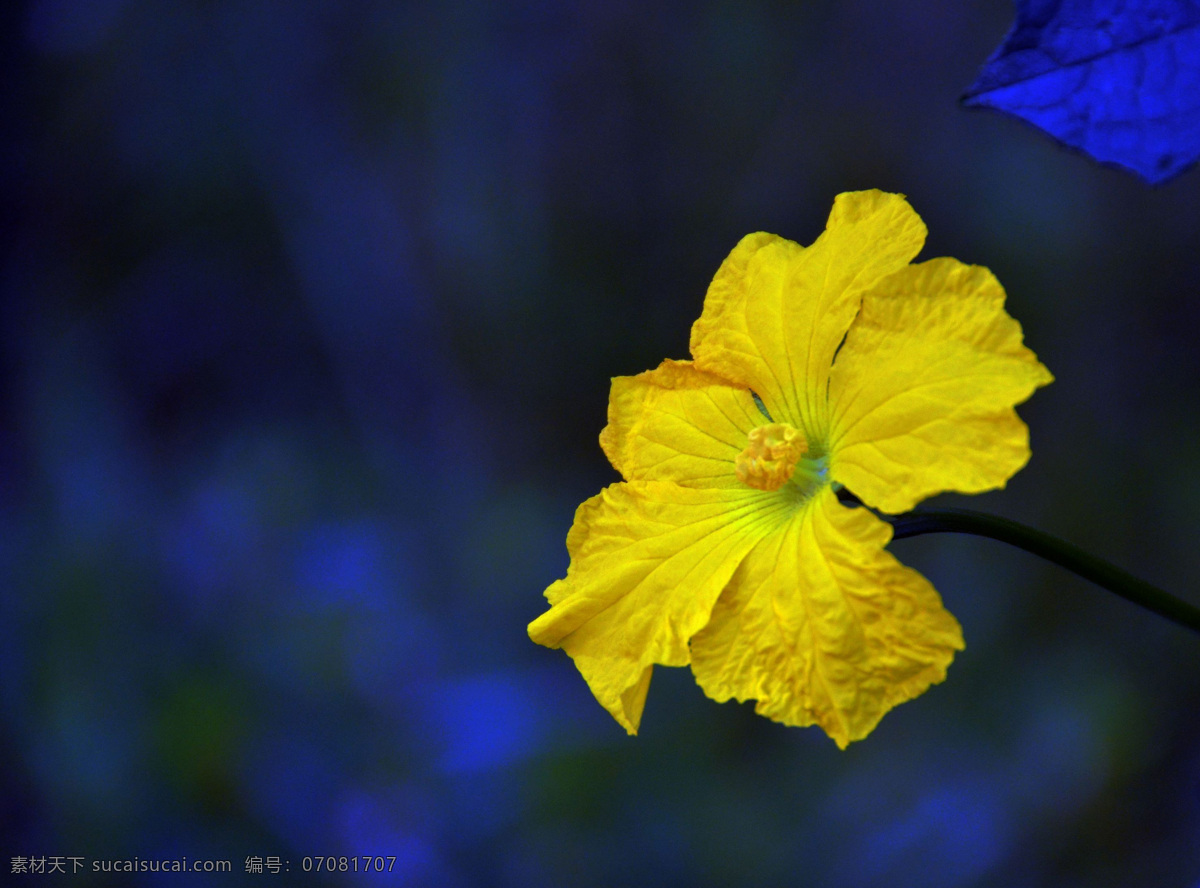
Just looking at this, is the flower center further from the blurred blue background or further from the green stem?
the blurred blue background

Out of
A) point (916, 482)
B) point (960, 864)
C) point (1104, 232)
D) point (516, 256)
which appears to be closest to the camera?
point (916, 482)

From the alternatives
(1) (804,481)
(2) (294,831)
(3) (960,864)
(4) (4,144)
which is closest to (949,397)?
(1) (804,481)

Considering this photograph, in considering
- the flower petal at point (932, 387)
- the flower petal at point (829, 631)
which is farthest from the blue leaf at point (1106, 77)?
the flower petal at point (829, 631)

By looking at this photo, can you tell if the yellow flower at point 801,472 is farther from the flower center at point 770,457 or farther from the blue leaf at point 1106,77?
the blue leaf at point 1106,77

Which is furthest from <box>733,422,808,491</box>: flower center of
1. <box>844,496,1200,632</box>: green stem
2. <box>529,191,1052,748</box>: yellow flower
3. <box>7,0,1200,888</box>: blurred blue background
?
<box>7,0,1200,888</box>: blurred blue background

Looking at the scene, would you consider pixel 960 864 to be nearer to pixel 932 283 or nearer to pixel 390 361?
pixel 932 283

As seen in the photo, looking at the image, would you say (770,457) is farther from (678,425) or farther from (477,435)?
(477,435)

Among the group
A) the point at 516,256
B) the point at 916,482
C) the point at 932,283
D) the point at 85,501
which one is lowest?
the point at 916,482
